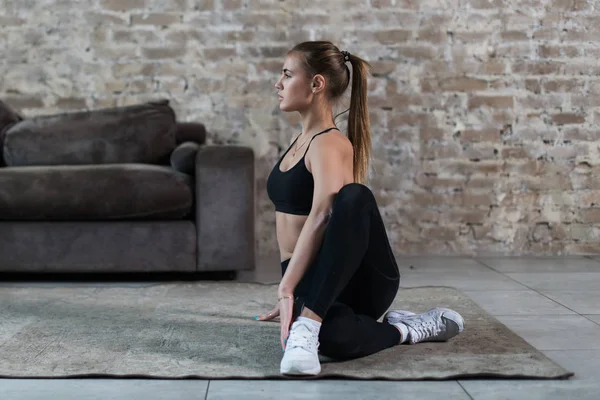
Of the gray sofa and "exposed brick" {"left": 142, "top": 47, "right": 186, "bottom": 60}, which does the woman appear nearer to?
the gray sofa

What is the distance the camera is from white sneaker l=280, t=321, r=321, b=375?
186 centimetres

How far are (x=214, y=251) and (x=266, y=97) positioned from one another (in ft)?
4.58

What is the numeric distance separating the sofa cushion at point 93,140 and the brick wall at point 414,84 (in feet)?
2.14

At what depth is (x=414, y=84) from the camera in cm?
459

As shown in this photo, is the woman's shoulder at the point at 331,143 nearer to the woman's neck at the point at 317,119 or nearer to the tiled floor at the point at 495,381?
the woman's neck at the point at 317,119

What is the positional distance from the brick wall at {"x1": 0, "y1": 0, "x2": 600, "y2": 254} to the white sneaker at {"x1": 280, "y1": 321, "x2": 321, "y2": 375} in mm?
2728

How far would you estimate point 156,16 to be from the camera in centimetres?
462

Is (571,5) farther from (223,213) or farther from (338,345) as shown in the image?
(338,345)

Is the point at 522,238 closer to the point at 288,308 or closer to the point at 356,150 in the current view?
the point at 356,150

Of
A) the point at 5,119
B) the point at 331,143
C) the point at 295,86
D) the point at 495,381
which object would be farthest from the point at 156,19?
the point at 495,381

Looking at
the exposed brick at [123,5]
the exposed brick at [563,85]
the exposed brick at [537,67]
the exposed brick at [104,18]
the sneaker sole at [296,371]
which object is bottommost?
the sneaker sole at [296,371]

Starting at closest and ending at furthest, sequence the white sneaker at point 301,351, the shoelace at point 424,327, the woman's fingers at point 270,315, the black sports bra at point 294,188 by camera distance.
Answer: the white sneaker at point 301,351 < the black sports bra at point 294,188 < the shoelace at point 424,327 < the woman's fingers at point 270,315

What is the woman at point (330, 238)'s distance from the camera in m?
1.94

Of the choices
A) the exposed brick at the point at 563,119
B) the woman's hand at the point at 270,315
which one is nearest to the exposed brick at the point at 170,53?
the exposed brick at the point at 563,119
